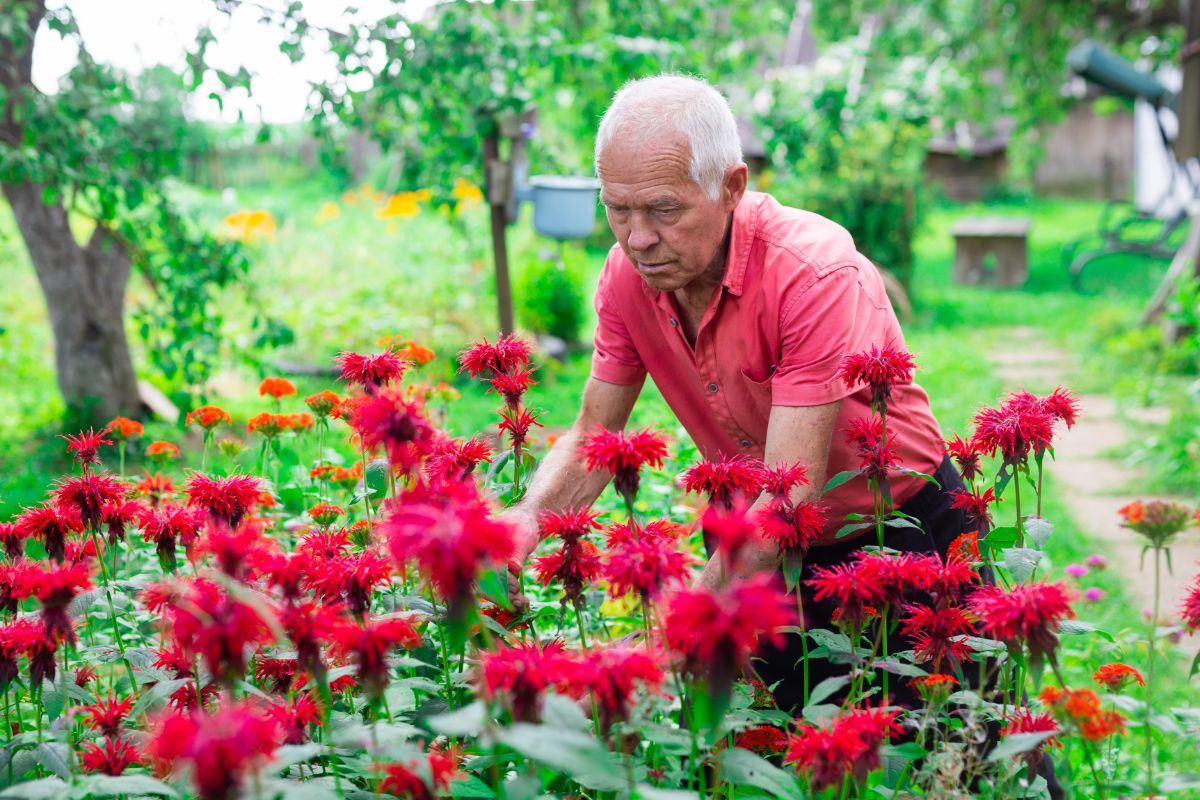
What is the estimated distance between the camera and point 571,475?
2.11 metres

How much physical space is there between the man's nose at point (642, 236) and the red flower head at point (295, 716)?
3.03ft

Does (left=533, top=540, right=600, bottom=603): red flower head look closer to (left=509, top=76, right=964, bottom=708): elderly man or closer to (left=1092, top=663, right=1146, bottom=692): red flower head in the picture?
(left=509, top=76, right=964, bottom=708): elderly man

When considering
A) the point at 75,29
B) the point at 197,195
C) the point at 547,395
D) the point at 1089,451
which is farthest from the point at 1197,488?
the point at 197,195

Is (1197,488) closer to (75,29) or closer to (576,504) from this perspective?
(576,504)

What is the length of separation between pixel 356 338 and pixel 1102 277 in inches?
299

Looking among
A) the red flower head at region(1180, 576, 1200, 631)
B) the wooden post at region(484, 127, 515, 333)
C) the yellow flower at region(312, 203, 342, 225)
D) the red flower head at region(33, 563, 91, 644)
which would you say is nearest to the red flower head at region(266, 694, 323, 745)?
the red flower head at region(33, 563, 91, 644)

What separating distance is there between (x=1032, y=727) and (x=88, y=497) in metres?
1.24

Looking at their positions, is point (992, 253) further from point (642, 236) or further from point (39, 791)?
point (39, 791)

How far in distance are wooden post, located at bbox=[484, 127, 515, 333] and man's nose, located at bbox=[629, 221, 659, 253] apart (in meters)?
3.66

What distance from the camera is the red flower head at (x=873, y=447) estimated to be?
5.48 ft

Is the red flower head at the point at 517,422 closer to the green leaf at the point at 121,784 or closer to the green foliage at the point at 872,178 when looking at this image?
the green leaf at the point at 121,784

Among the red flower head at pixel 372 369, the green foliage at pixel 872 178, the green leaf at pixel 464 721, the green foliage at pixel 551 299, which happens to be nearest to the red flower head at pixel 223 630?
the green leaf at pixel 464 721

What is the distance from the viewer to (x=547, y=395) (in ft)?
22.8

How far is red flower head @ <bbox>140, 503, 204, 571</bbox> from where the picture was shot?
1.58m
